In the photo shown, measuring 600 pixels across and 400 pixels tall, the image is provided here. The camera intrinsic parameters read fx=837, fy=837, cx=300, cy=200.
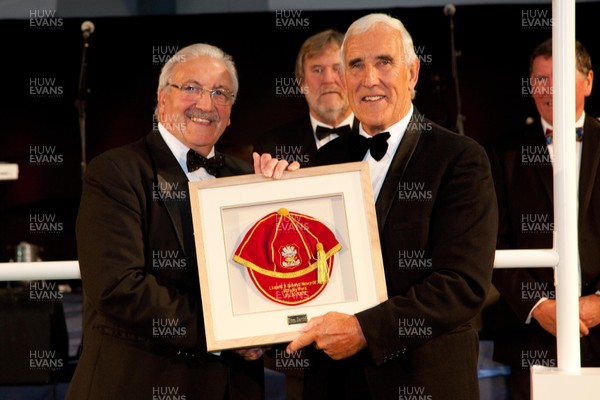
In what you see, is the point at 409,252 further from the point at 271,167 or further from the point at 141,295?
the point at 141,295

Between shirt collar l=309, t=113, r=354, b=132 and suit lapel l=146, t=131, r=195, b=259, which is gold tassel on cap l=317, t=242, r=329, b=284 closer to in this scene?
suit lapel l=146, t=131, r=195, b=259

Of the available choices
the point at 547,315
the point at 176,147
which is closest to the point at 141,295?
the point at 176,147

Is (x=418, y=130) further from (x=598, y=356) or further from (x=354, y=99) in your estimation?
(x=598, y=356)

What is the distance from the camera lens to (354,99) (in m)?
2.50

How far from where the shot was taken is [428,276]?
7.28ft

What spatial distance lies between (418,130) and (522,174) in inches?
44.9

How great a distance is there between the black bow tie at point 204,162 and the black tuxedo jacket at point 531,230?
134cm

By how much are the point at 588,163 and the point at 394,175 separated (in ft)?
4.37

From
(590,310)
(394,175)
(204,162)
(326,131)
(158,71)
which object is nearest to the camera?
(394,175)

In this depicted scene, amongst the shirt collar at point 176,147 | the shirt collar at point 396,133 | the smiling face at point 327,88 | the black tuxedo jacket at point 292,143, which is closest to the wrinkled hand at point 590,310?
the shirt collar at point 396,133

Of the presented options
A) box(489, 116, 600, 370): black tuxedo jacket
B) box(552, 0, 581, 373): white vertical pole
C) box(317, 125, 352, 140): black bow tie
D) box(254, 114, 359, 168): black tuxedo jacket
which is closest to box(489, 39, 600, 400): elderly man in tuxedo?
box(489, 116, 600, 370): black tuxedo jacket

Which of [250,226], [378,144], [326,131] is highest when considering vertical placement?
[326,131]

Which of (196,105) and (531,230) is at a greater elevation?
(196,105)

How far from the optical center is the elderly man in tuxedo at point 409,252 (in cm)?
218
